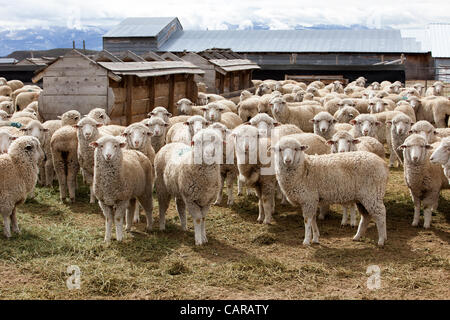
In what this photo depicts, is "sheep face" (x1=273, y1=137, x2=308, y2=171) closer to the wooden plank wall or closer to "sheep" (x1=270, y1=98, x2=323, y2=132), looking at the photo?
"sheep" (x1=270, y1=98, x2=323, y2=132)

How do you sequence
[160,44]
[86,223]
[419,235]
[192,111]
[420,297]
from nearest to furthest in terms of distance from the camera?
[420,297] < [419,235] < [86,223] < [192,111] < [160,44]

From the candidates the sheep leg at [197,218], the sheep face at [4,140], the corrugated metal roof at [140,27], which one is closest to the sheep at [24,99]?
the sheep face at [4,140]

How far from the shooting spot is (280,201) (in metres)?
9.75

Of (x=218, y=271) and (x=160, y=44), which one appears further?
(x=160, y=44)

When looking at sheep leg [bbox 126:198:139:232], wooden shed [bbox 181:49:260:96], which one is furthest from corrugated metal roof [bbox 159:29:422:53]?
sheep leg [bbox 126:198:139:232]

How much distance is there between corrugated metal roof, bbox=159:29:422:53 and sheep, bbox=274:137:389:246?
33139mm

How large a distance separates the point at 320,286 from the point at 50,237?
395 cm

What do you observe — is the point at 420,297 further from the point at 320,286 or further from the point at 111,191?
the point at 111,191

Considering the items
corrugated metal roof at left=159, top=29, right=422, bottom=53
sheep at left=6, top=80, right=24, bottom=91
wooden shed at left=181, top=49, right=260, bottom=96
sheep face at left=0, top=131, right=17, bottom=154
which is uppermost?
corrugated metal roof at left=159, top=29, right=422, bottom=53

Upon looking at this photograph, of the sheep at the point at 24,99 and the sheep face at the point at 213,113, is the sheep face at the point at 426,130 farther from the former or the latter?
the sheep at the point at 24,99

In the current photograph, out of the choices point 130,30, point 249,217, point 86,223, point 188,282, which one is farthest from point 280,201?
point 130,30

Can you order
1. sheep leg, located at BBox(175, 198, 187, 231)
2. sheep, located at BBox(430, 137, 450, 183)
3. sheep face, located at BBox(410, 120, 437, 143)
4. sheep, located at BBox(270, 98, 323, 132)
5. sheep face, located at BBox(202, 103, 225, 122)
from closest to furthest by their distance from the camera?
sheep, located at BBox(430, 137, 450, 183) < sheep leg, located at BBox(175, 198, 187, 231) < sheep face, located at BBox(410, 120, 437, 143) < sheep face, located at BBox(202, 103, 225, 122) < sheep, located at BBox(270, 98, 323, 132)

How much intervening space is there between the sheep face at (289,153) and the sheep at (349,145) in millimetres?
1359

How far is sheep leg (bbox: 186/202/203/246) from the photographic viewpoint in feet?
23.0
